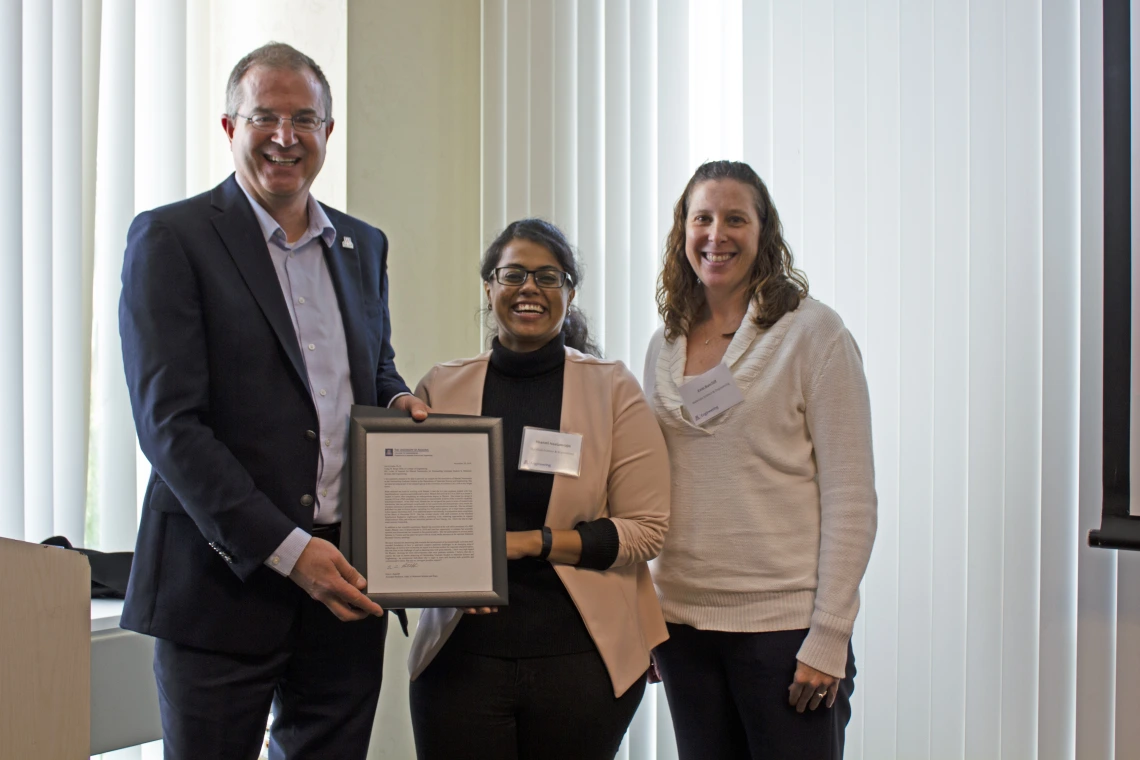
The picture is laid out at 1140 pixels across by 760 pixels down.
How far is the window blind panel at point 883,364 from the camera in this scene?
7.71ft

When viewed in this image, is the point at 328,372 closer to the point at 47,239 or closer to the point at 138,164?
Result: the point at 47,239

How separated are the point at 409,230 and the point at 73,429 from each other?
4.20ft

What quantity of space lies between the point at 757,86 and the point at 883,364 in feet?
2.89

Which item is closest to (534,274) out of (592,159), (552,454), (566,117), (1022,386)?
(552,454)

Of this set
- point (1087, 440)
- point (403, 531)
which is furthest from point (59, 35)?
point (1087, 440)

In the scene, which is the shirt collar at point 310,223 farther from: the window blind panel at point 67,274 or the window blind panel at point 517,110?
the window blind panel at point 517,110

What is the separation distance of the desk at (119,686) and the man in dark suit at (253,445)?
721mm

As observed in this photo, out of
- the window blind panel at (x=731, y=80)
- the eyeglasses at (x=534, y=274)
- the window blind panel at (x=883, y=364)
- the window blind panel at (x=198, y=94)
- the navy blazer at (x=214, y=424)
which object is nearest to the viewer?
the navy blazer at (x=214, y=424)

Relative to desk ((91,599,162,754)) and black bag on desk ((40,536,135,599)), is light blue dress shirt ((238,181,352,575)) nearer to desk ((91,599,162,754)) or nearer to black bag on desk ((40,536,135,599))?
desk ((91,599,162,754))

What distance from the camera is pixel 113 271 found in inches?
105

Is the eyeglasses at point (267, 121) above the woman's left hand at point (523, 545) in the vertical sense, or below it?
above

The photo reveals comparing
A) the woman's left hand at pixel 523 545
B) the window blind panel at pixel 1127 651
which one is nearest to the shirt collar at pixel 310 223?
the woman's left hand at pixel 523 545

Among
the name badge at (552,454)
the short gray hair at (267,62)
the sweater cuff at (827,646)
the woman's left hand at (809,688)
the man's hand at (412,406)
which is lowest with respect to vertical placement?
the woman's left hand at (809,688)

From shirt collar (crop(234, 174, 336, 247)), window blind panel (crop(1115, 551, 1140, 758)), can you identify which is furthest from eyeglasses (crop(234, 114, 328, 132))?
window blind panel (crop(1115, 551, 1140, 758))
